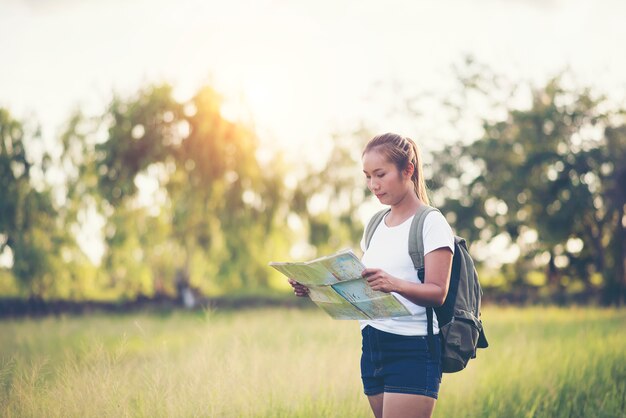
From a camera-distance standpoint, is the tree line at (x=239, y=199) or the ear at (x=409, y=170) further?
the tree line at (x=239, y=199)

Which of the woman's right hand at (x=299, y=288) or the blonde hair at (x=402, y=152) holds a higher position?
the blonde hair at (x=402, y=152)

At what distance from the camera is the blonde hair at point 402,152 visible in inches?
98.6

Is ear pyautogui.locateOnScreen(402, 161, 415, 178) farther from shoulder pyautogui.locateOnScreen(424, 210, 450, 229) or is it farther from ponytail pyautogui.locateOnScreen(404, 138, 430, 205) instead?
shoulder pyautogui.locateOnScreen(424, 210, 450, 229)

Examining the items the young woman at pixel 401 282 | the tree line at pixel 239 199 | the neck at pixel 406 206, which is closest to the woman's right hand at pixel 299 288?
the young woman at pixel 401 282

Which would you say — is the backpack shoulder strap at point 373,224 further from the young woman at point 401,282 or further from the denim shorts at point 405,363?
the denim shorts at point 405,363

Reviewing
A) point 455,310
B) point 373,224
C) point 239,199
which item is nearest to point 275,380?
point 373,224

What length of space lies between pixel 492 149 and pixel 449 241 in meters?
17.2

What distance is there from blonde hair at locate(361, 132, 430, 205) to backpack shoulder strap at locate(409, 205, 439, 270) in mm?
213

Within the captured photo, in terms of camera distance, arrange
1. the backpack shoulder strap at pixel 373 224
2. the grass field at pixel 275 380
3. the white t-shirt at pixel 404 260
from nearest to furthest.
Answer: the white t-shirt at pixel 404 260 → the backpack shoulder strap at pixel 373 224 → the grass field at pixel 275 380

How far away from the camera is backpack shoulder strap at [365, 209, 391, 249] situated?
272cm

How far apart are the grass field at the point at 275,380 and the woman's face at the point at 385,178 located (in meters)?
1.67

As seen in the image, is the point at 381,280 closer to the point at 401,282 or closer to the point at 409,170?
the point at 401,282

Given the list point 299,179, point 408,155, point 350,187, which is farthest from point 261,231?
point 408,155

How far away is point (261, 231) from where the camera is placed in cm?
1809
